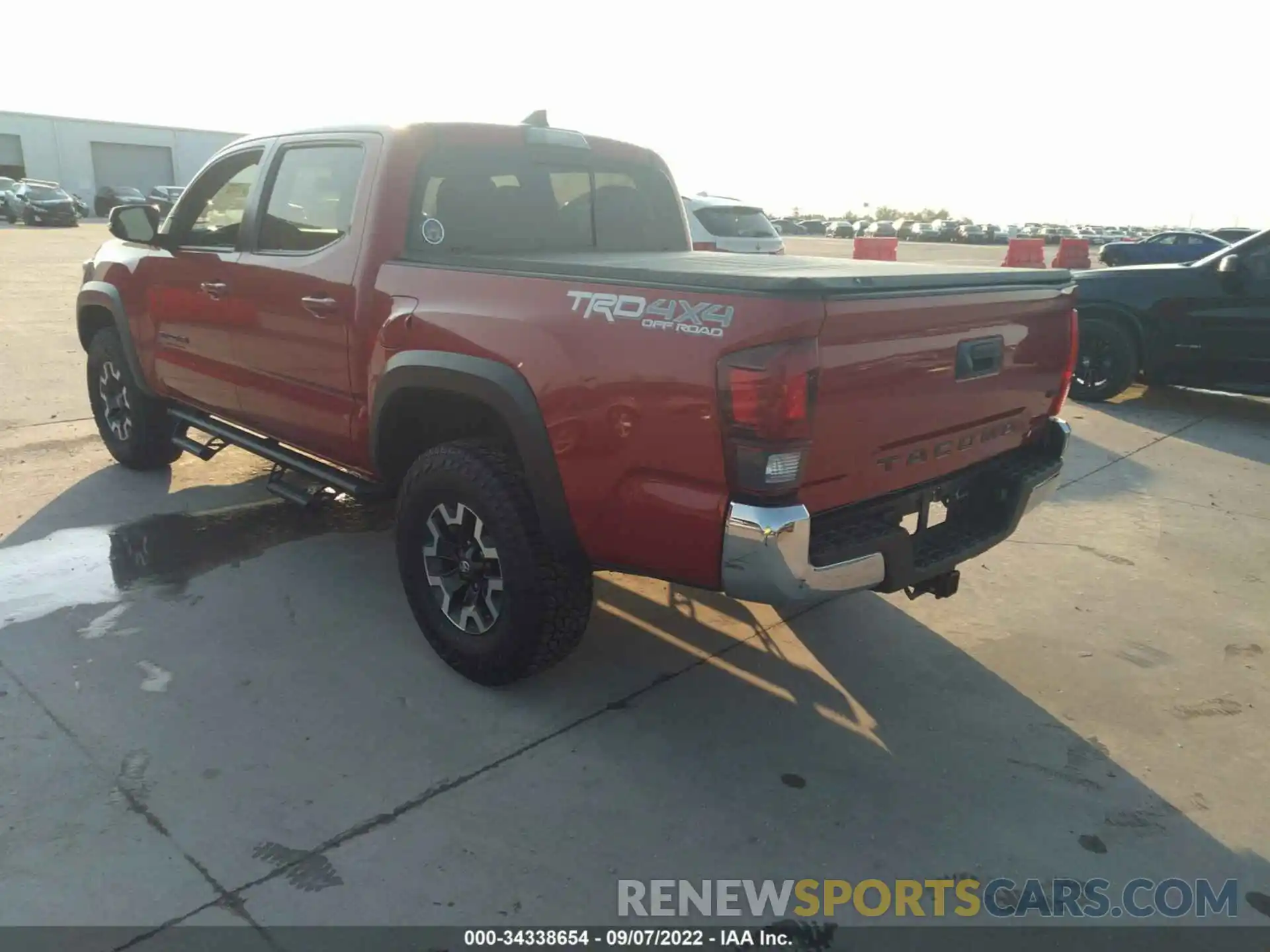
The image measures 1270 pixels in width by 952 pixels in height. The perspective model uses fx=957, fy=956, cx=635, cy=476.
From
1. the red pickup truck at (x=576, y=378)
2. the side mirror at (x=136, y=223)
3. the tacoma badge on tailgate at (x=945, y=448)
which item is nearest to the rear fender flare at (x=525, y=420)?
the red pickup truck at (x=576, y=378)

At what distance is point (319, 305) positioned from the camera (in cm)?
375

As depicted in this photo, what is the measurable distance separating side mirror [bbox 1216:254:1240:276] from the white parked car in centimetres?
503

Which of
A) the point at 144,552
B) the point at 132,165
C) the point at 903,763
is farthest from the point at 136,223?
the point at 132,165

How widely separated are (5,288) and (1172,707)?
16316mm

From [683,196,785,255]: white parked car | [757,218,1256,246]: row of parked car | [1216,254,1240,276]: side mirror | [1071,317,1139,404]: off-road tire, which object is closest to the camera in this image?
[1216,254,1240,276]: side mirror

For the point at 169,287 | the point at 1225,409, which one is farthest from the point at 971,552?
the point at 1225,409

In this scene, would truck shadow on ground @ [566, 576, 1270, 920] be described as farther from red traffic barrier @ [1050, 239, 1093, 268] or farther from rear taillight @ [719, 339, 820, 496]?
red traffic barrier @ [1050, 239, 1093, 268]

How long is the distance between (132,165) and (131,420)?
57.1 meters

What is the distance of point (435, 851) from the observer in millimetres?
2580

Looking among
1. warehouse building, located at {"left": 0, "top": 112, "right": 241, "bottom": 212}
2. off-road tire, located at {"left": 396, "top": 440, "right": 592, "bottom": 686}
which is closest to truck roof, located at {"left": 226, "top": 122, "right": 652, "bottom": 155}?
off-road tire, located at {"left": 396, "top": 440, "right": 592, "bottom": 686}

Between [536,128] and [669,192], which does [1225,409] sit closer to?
[669,192]

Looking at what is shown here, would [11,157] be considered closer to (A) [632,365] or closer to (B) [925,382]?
(A) [632,365]

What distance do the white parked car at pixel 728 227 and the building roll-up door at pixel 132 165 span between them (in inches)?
1945

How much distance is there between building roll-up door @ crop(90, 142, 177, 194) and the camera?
52312 mm
